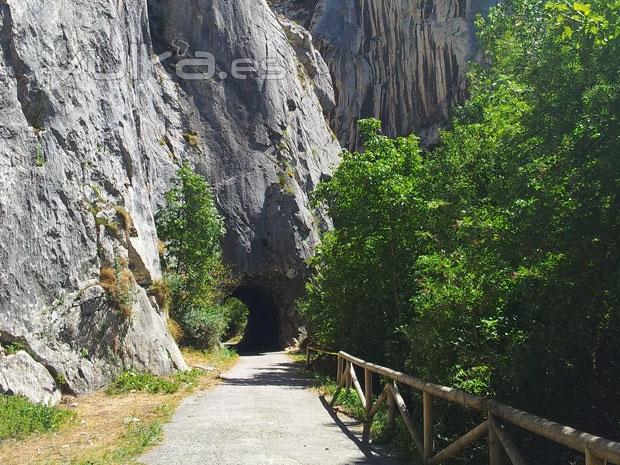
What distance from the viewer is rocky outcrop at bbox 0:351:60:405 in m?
9.65

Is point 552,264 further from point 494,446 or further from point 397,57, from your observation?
point 397,57

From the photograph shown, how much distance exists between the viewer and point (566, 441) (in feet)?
12.8

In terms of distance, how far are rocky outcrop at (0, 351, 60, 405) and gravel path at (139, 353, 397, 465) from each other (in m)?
2.43

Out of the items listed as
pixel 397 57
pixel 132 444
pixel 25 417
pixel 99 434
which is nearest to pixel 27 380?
pixel 25 417

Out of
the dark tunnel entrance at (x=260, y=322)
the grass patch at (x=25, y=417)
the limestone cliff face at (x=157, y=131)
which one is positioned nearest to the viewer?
the grass patch at (x=25, y=417)

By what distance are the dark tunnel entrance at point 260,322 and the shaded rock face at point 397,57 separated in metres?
14.4

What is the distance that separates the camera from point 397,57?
144 feet

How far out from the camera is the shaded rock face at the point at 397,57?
42.1 metres

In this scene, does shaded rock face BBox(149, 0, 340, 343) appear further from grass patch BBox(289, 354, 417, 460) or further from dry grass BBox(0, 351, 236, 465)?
dry grass BBox(0, 351, 236, 465)

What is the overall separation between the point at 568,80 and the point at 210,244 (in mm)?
20384

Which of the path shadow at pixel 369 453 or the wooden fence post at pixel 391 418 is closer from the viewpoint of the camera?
the path shadow at pixel 369 453

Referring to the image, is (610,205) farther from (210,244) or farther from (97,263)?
(210,244)

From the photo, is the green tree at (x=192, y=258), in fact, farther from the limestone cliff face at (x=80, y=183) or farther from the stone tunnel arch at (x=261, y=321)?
the stone tunnel arch at (x=261, y=321)

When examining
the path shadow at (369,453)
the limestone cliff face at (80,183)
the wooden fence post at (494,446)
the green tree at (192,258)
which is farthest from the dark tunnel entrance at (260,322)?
the wooden fence post at (494,446)
